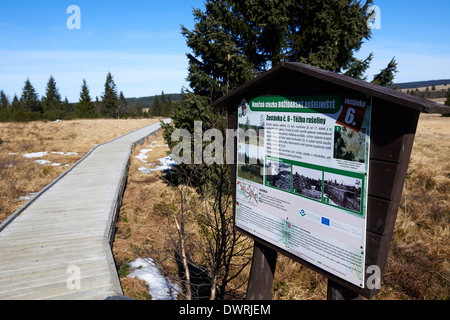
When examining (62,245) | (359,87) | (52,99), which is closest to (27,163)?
(62,245)

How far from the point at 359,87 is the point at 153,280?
547 cm

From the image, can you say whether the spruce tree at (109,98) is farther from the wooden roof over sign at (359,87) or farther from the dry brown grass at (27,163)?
the wooden roof over sign at (359,87)

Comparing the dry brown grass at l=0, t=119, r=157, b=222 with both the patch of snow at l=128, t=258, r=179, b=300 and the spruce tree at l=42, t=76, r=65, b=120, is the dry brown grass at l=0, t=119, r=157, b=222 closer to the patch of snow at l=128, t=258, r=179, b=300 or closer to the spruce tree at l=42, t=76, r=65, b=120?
the patch of snow at l=128, t=258, r=179, b=300

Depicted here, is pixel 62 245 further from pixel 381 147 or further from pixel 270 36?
pixel 270 36

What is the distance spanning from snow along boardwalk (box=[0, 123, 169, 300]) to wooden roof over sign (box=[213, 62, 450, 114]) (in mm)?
4219

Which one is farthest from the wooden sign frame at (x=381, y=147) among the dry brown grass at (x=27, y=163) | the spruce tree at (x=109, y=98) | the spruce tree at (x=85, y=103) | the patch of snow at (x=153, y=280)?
the spruce tree at (x=109, y=98)

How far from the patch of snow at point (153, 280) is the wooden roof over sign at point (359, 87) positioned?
13.0 ft

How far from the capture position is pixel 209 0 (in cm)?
866

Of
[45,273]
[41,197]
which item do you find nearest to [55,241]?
[45,273]

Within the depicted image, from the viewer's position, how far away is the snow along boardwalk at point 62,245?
4791 mm

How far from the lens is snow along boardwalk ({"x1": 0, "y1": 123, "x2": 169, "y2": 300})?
479 cm
